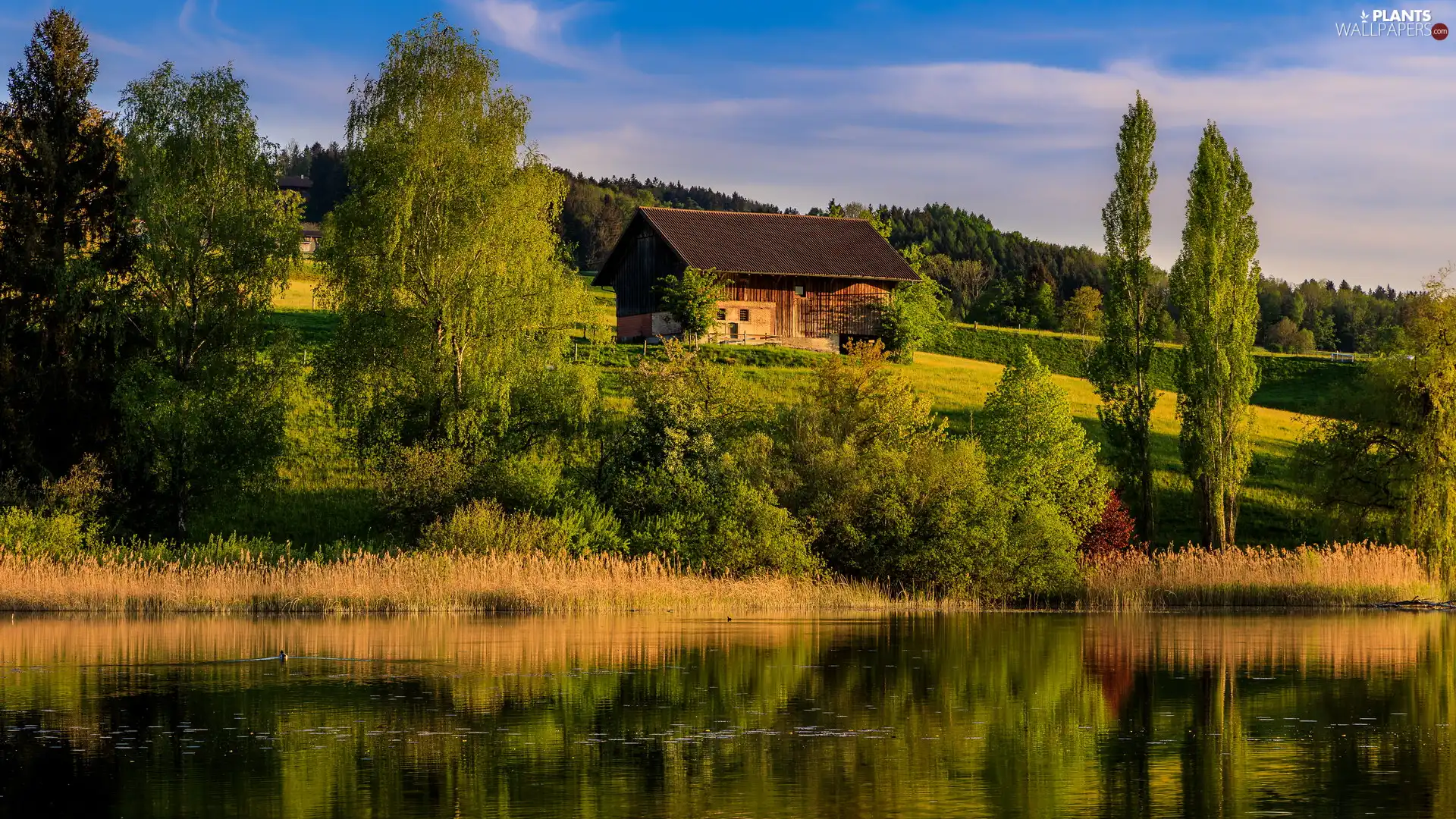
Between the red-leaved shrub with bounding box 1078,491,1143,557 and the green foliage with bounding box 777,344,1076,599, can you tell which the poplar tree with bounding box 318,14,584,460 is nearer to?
the green foliage with bounding box 777,344,1076,599

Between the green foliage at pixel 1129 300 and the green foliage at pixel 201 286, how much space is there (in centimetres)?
2952

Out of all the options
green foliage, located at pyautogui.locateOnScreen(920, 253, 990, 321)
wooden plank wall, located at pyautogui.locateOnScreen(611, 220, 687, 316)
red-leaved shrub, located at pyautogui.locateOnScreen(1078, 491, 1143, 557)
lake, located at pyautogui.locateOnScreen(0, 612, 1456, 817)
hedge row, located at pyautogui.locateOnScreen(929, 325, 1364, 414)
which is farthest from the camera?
green foliage, located at pyautogui.locateOnScreen(920, 253, 990, 321)

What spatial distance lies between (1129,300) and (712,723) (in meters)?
41.4

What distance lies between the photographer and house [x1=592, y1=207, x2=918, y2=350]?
89438 mm

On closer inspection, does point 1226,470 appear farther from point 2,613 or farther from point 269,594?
point 2,613

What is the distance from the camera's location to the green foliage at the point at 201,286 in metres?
47.4

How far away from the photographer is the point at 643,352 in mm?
81625

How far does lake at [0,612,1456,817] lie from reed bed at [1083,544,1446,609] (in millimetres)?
10954

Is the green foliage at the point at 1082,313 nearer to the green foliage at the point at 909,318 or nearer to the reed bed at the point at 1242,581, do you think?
the green foliage at the point at 909,318

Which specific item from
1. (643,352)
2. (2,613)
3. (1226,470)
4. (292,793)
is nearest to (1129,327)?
(1226,470)

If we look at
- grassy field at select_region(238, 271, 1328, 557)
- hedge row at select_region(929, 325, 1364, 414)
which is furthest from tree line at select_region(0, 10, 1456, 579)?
hedge row at select_region(929, 325, 1364, 414)

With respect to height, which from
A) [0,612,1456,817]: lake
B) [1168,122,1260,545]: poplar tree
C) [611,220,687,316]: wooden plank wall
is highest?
[611,220,687,316]: wooden plank wall

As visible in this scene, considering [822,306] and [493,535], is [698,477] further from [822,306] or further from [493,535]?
[822,306]

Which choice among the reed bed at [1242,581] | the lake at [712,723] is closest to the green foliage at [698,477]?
the lake at [712,723]
